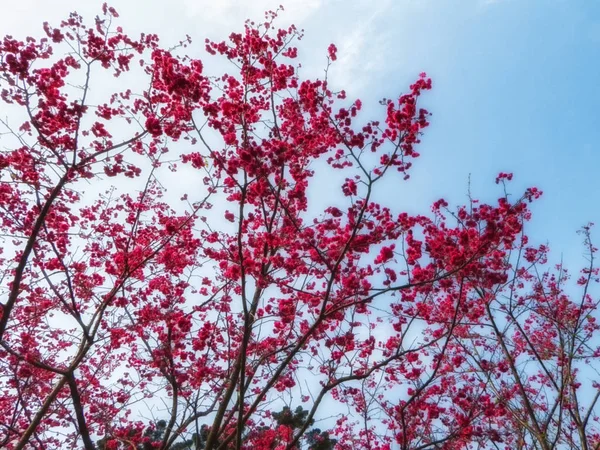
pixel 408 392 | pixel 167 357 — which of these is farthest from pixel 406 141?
pixel 167 357

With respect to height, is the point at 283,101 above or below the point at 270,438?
above

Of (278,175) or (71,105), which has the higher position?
(71,105)

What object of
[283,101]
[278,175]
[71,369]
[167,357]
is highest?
[283,101]

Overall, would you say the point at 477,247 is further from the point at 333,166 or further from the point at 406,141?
the point at 333,166

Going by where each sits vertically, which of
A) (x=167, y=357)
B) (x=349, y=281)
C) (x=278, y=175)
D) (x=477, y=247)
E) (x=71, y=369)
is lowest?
(x=71, y=369)

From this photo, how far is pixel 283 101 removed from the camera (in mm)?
8227

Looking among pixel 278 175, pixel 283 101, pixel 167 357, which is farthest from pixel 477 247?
pixel 167 357

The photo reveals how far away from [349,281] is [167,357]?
403 cm

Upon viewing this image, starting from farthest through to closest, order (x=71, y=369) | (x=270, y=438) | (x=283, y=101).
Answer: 1. (x=270, y=438)
2. (x=283, y=101)
3. (x=71, y=369)

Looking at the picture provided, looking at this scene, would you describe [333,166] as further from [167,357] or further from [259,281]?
[167,357]

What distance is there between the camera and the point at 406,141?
21.4 ft

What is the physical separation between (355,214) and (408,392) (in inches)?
169

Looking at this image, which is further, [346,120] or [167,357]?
[167,357]

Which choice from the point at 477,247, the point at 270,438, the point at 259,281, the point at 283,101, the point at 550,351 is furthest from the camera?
the point at 270,438
